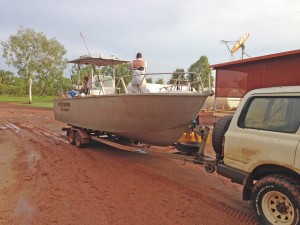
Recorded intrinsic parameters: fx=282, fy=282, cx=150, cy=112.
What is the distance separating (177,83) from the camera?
7.07 metres

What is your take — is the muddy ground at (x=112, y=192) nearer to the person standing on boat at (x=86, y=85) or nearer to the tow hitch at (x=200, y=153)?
the tow hitch at (x=200, y=153)

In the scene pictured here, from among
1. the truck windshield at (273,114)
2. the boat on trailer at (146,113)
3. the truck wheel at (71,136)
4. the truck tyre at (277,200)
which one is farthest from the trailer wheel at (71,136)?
the truck tyre at (277,200)

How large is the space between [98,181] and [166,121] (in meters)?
2.00

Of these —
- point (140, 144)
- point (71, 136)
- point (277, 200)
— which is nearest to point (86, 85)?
point (71, 136)

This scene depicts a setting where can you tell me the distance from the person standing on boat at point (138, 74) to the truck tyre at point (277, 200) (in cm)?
413

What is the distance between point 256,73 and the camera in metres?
11.2

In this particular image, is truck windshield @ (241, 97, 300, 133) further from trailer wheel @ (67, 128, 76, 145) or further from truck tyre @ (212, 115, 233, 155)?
trailer wheel @ (67, 128, 76, 145)

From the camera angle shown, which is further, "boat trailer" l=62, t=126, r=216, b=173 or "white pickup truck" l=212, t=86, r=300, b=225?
"boat trailer" l=62, t=126, r=216, b=173

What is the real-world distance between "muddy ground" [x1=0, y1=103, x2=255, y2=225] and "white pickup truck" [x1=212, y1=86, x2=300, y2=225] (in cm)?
62

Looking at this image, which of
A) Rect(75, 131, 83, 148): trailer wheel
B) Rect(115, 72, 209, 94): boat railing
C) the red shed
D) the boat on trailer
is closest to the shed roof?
the red shed

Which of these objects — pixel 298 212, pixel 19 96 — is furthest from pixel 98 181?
pixel 19 96

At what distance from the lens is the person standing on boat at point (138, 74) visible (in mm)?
7300

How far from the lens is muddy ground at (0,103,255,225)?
420 cm

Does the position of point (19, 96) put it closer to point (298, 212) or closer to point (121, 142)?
point (121, 142)
